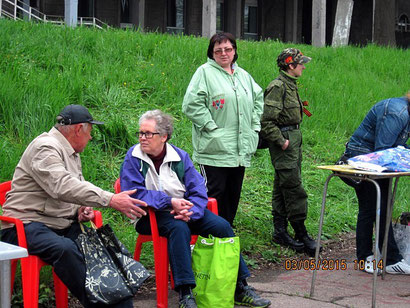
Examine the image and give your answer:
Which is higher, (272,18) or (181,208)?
(272,18)

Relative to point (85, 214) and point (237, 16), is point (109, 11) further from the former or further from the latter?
point (85, 214)

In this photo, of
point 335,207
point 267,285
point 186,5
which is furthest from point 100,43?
point 186,5

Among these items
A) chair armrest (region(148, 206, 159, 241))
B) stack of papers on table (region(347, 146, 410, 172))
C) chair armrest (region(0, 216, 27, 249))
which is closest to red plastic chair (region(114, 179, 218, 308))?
chair armrest (region(148, 206, 159, 241))

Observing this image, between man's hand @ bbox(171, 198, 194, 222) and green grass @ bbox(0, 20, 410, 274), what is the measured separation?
1106 mm

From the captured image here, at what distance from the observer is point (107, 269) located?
14.1ft

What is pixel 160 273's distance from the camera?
4.86 meters

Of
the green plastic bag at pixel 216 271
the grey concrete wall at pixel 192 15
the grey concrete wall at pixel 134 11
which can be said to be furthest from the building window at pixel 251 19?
the green plastic bag at pixel 216 271

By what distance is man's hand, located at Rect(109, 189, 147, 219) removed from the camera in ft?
14.8

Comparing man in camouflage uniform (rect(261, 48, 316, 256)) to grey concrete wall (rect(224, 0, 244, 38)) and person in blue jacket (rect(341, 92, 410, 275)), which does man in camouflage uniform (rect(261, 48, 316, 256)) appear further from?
grey concrete wall (rect(224, 0, 244, 38))

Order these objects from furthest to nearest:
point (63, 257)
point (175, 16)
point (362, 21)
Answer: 1. point (362, 21)
2. point (175, 16)
3. point (63, 257)

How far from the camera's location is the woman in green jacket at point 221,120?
20.0 feet

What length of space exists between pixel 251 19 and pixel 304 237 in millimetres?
23481

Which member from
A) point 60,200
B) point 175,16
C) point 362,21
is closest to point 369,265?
point 60,200
